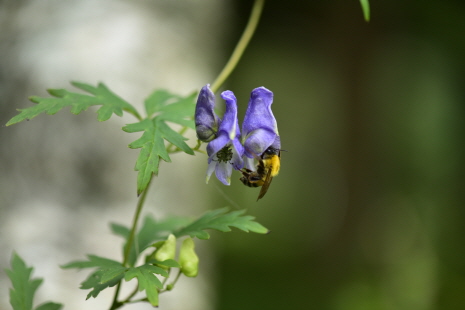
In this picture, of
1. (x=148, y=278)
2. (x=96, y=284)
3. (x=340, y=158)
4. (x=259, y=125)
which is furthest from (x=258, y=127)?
(x=340, y=158)

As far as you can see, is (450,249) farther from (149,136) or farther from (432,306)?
(149,136)

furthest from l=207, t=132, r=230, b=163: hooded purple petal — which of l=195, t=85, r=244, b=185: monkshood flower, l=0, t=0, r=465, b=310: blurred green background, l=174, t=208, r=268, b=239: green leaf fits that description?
l=0, t=0, r=465, b=310: blurred green background

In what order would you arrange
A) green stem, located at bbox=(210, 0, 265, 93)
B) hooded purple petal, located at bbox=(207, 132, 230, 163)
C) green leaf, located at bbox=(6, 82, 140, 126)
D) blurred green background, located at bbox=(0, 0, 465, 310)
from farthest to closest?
blurred green background, located at bbox=(0, 0, 465, 310) → green stem, located at bbox=(210, 0, 265, 93) → green leaf, located at bbox=(6, 82, 140, 126) → hooded purple petal, located at bbox=(207, 132, 230, 163)

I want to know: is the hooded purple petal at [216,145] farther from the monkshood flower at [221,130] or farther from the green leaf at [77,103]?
the green leaf at [77,103]

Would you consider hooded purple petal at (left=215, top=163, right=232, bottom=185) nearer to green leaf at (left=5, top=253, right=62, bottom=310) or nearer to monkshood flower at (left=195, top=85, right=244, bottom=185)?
monkshood flower at (left=195, top=85, right=244, bottom=185)

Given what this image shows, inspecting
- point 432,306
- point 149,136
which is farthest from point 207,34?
point 432,306
